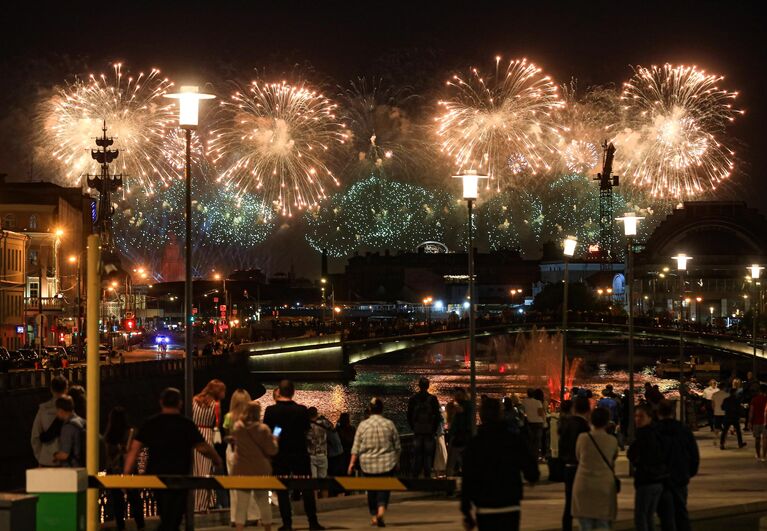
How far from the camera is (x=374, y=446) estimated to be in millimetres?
18078

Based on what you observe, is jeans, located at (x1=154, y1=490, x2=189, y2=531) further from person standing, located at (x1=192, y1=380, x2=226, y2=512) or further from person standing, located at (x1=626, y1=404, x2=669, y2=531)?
person standing, located at (x1=626, y1=404, x2=669, y2=531)

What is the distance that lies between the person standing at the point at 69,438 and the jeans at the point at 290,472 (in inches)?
98.5

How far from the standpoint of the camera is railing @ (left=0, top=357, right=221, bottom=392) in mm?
52875

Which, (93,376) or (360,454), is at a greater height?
(93,376)

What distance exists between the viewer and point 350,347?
4031 inches

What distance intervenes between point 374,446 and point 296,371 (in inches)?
3252

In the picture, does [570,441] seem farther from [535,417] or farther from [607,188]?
[607,188]

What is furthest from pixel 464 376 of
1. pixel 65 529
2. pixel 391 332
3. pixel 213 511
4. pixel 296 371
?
pixel 65 529

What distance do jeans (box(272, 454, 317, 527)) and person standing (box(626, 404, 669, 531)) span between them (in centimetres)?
400

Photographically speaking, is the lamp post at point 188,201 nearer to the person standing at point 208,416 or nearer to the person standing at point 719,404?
the person standing at point 208,416

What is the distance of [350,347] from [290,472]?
84635mm

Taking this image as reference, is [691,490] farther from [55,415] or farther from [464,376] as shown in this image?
[464,376]

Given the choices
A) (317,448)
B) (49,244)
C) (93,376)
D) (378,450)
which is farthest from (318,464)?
(49,244)

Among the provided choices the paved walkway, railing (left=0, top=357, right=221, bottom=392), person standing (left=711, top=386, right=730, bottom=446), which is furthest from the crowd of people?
railing (left=0, top=357, right=221, bottom=392)
